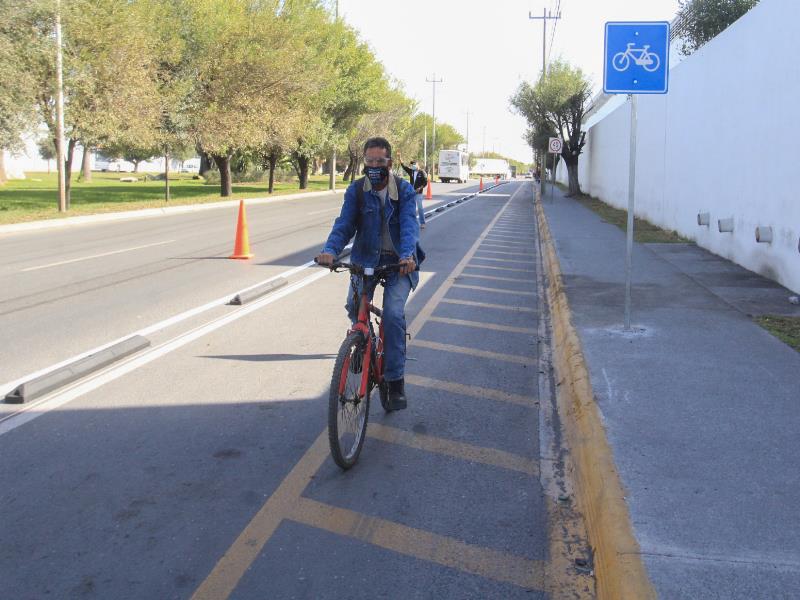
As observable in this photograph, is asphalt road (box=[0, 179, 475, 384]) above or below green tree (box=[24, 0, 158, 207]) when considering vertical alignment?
below

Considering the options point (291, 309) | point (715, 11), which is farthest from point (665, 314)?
point (715, 11)

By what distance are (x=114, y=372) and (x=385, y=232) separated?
2.80 metres

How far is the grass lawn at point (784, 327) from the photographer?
7.22 metres

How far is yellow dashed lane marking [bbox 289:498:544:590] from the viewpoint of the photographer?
3.41 meters

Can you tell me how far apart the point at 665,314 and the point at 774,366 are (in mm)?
2243

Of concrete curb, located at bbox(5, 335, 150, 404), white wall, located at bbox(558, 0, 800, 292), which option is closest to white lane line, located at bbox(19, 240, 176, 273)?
concrete curb, located at bbox(5, 335, 150, 404)

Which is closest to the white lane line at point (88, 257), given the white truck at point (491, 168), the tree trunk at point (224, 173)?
the tree trunk at point (224, 173)

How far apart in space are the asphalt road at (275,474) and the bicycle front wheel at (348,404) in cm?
15

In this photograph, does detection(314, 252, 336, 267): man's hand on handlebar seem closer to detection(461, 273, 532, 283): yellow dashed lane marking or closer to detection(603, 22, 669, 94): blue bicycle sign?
detection(603, 22, 669, 94): blue bicycle sign

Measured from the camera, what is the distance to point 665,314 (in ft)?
28.0

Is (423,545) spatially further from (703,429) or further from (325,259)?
(703,429)

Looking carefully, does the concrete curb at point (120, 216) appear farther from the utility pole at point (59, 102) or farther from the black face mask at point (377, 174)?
the black face mask at point (377, 174)

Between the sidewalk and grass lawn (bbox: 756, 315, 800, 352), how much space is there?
15cm

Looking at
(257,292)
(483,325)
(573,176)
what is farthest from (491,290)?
(573,176)
